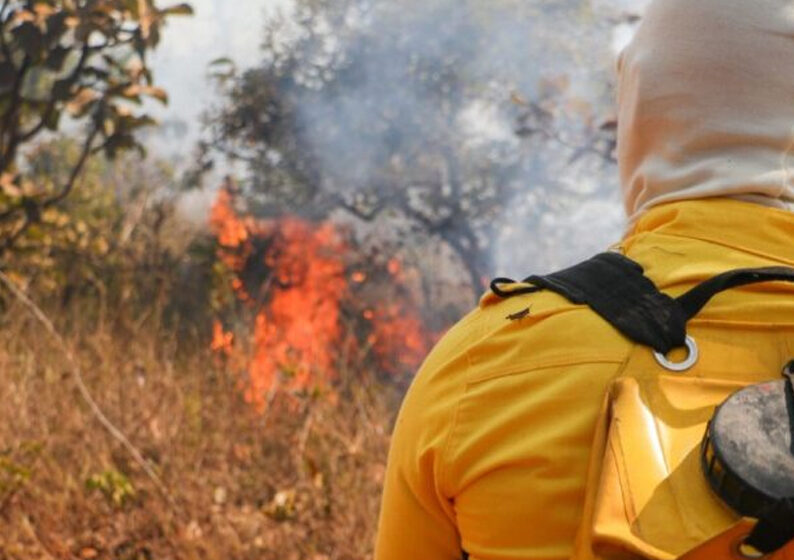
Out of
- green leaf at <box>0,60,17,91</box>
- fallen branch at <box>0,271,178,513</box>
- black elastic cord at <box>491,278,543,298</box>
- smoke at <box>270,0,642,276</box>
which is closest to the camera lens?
black elastic cord at <box>491,278,543,298</box>

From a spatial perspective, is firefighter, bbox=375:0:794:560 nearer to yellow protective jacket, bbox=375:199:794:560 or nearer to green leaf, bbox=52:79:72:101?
yellow protective jacket, bbox=375:199:794:560

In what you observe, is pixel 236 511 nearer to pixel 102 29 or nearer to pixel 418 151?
pixel 102 29

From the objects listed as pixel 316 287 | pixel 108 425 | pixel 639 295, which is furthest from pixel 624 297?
pixel 316 287

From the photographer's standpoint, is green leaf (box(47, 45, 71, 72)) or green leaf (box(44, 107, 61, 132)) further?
green leaf (box(44, 107, 61, 132))

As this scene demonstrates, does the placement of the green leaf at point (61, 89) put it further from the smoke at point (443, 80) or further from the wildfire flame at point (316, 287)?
the smoke at point (443, 80)

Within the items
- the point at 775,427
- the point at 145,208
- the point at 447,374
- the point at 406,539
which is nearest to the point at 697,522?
the point at 775,427

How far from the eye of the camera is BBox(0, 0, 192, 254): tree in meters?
4.96

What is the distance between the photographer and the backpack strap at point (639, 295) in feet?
4.44

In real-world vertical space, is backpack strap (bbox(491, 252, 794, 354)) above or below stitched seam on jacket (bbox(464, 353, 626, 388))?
above

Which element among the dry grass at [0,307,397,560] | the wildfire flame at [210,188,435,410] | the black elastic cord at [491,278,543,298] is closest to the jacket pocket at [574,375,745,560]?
the black elastic cord at [491,278,543,298]

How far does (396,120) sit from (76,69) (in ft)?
15.6

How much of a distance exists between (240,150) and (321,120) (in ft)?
2.87

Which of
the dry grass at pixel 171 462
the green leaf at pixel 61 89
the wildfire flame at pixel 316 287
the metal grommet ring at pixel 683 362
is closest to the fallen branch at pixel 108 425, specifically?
the dry grass at pixel 171 462

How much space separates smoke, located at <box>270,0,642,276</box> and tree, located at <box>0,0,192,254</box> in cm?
420
